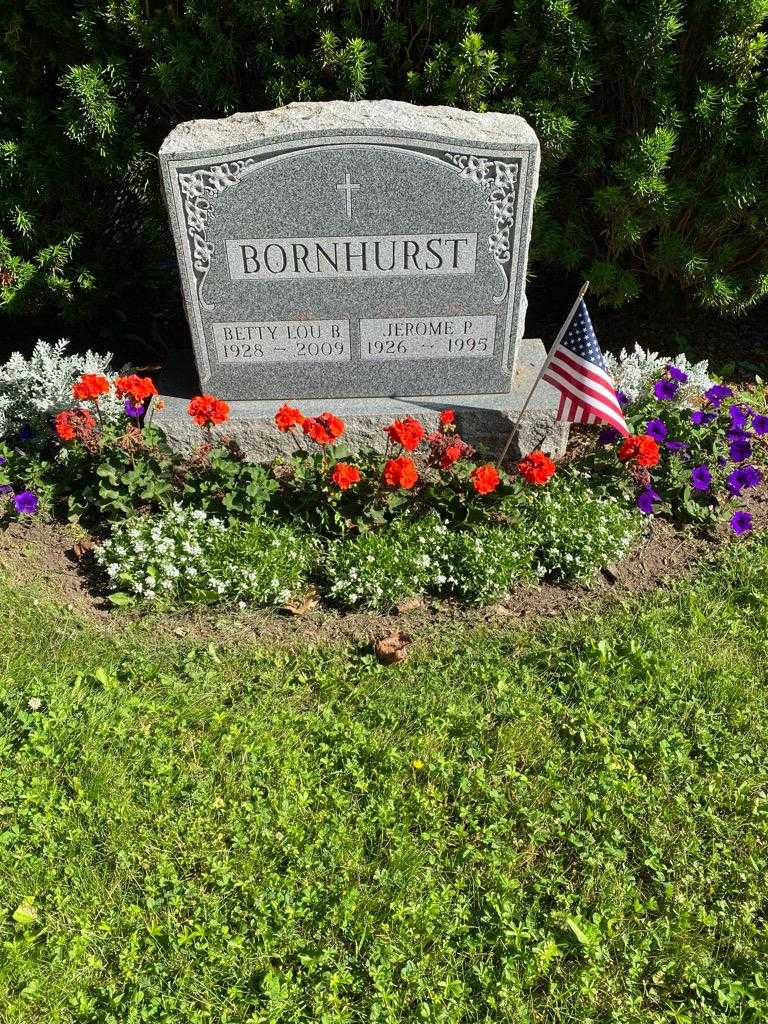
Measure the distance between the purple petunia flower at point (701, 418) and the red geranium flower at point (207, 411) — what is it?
2338 millimetres

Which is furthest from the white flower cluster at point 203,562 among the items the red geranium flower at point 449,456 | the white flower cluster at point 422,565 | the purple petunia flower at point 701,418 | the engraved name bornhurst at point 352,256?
the purple petunia flower at point 701,418

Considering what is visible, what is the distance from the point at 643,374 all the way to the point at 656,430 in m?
0.51

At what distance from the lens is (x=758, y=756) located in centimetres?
304

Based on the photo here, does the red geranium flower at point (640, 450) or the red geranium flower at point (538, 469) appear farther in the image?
the red geranium flower at point (640, 450)

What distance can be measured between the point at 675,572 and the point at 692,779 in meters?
1.20

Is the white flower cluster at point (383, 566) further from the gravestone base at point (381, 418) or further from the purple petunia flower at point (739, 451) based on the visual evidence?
the purple petunia flower at point (739, 451)

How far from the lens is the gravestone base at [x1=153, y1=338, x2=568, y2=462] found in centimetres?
415

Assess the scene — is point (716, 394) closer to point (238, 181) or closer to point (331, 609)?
point (331, 609)

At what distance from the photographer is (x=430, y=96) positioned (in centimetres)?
423

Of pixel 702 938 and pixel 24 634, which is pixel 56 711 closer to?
pixel 24 634

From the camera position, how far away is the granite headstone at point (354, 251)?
3.66m

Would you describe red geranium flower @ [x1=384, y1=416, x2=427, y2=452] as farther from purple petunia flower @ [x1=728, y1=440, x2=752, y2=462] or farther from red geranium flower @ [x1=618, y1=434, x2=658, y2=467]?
purple petunia flower @ [x1=728, y1=440, x2=752, y2=462]

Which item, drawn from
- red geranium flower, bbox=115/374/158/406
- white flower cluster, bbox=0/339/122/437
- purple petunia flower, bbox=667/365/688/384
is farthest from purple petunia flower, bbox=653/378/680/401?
white flower cluster, bbox=0/339/122/437

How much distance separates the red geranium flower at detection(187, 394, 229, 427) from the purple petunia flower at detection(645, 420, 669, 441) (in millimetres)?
2052
